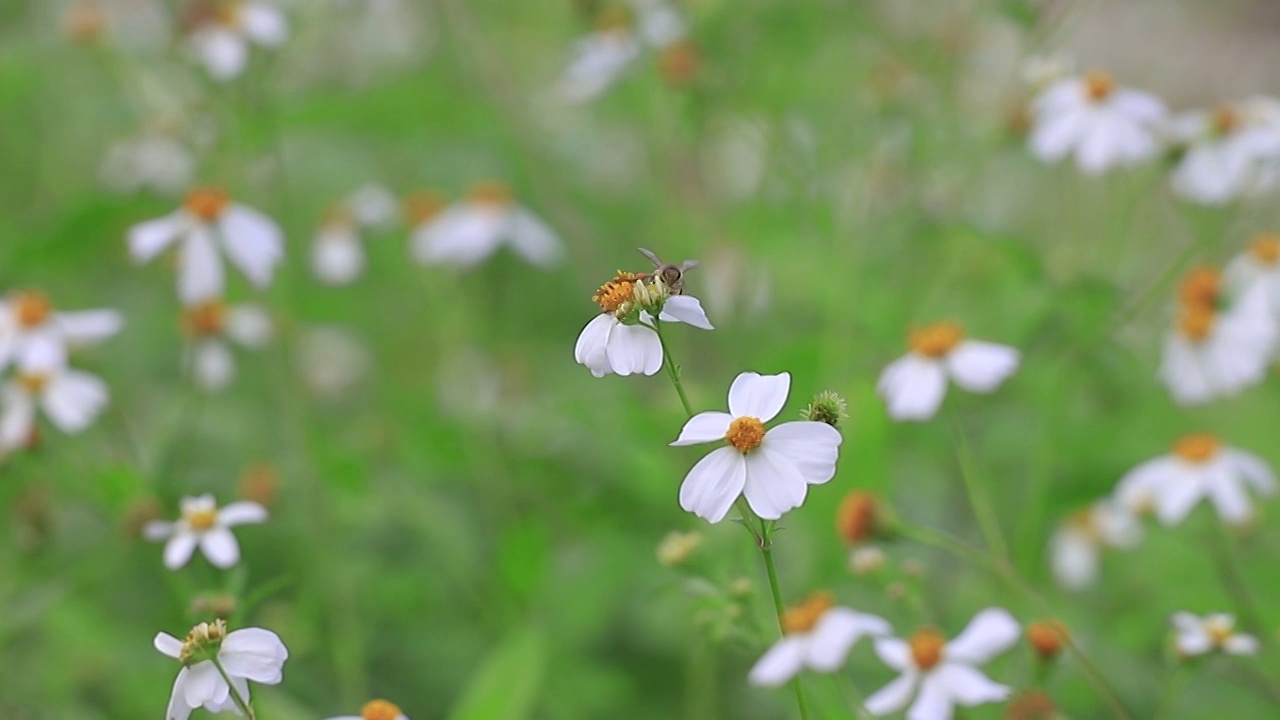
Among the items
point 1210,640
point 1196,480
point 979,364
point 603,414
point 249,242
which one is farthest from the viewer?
point 603,414

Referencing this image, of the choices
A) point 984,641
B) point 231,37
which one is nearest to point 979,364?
point 984,641

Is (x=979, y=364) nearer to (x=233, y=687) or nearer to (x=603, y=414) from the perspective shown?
(x=603, y=414)

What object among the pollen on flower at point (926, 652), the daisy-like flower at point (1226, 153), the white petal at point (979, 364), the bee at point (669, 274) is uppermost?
the daisy-like flower at point (1226, 153)

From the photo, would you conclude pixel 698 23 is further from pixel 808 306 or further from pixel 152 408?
pixel 152 408

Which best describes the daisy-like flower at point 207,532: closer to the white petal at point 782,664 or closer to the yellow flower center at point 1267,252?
the white petal at point 782,664

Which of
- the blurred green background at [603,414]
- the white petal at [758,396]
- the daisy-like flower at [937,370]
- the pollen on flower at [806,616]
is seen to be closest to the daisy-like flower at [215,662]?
the blurred green background at [603,414]

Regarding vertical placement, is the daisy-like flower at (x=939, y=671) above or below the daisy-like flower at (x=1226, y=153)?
below

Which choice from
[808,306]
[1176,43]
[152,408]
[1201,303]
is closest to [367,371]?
[152,408]
